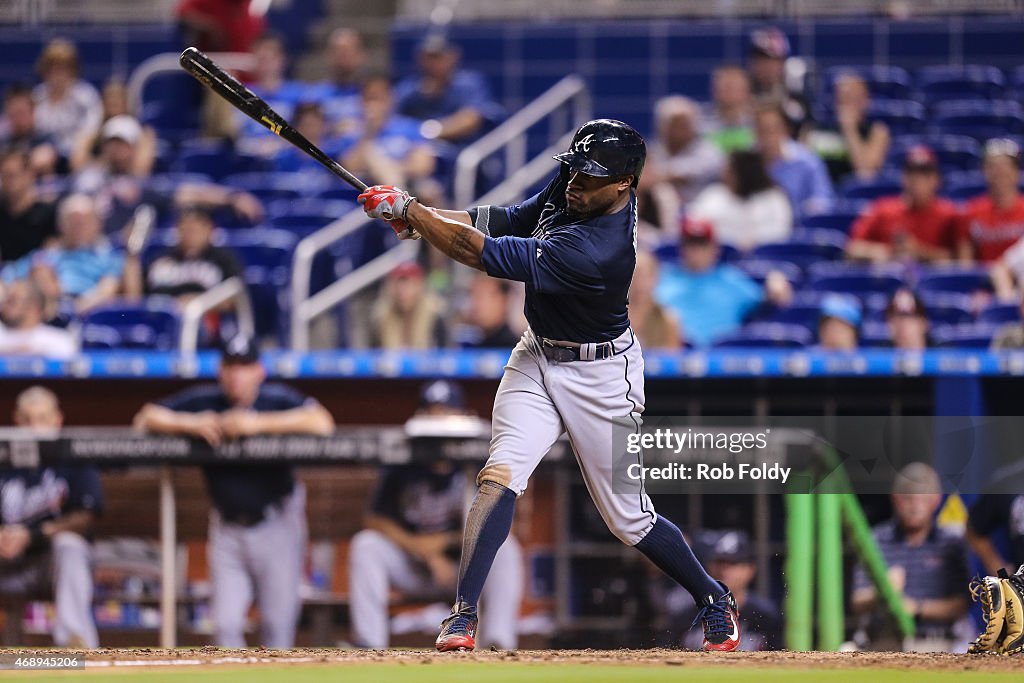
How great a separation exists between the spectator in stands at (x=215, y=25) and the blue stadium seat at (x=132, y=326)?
324 cm

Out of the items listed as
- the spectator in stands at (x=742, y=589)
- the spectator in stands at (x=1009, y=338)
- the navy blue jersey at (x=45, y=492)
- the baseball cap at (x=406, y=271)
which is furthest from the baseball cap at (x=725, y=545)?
the navy blue jersey at (x=45, y=492)

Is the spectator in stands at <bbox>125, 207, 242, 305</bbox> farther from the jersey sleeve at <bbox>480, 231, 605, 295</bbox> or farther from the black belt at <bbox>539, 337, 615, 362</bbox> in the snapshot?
the jersey sleeve at <bbox>480, 231, 605, 295</bbox>

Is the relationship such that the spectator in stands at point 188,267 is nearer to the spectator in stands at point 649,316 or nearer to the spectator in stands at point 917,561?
the spectator in stands at point 649,316

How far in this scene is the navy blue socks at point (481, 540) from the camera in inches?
186

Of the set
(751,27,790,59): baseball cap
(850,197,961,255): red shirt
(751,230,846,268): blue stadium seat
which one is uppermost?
(751,27,790,59): baseball cap

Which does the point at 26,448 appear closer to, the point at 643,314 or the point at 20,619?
the point at 20,619

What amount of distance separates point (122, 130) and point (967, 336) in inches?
227

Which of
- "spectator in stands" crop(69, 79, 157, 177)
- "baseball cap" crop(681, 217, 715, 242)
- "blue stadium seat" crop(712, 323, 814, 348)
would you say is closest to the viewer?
"blue stadium seat" crop(712, 323, 814, 348)

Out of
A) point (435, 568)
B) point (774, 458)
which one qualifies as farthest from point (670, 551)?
point (435, 568)

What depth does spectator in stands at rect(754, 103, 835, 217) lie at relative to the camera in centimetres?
944

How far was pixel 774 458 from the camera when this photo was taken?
263 inches

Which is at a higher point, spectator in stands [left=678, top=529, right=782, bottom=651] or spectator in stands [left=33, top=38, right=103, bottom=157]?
spectator in stands [left=33, top=38, right=103, bottom=157]

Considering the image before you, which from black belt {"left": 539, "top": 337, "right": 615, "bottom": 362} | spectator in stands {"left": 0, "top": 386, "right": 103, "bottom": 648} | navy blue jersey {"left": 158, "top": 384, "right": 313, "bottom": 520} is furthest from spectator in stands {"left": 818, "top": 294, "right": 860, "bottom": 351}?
spectator in stands {"left": 0, "top": 386, "right": 103, "bottom": 648}

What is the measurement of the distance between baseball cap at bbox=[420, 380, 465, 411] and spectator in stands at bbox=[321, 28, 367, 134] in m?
4.09
